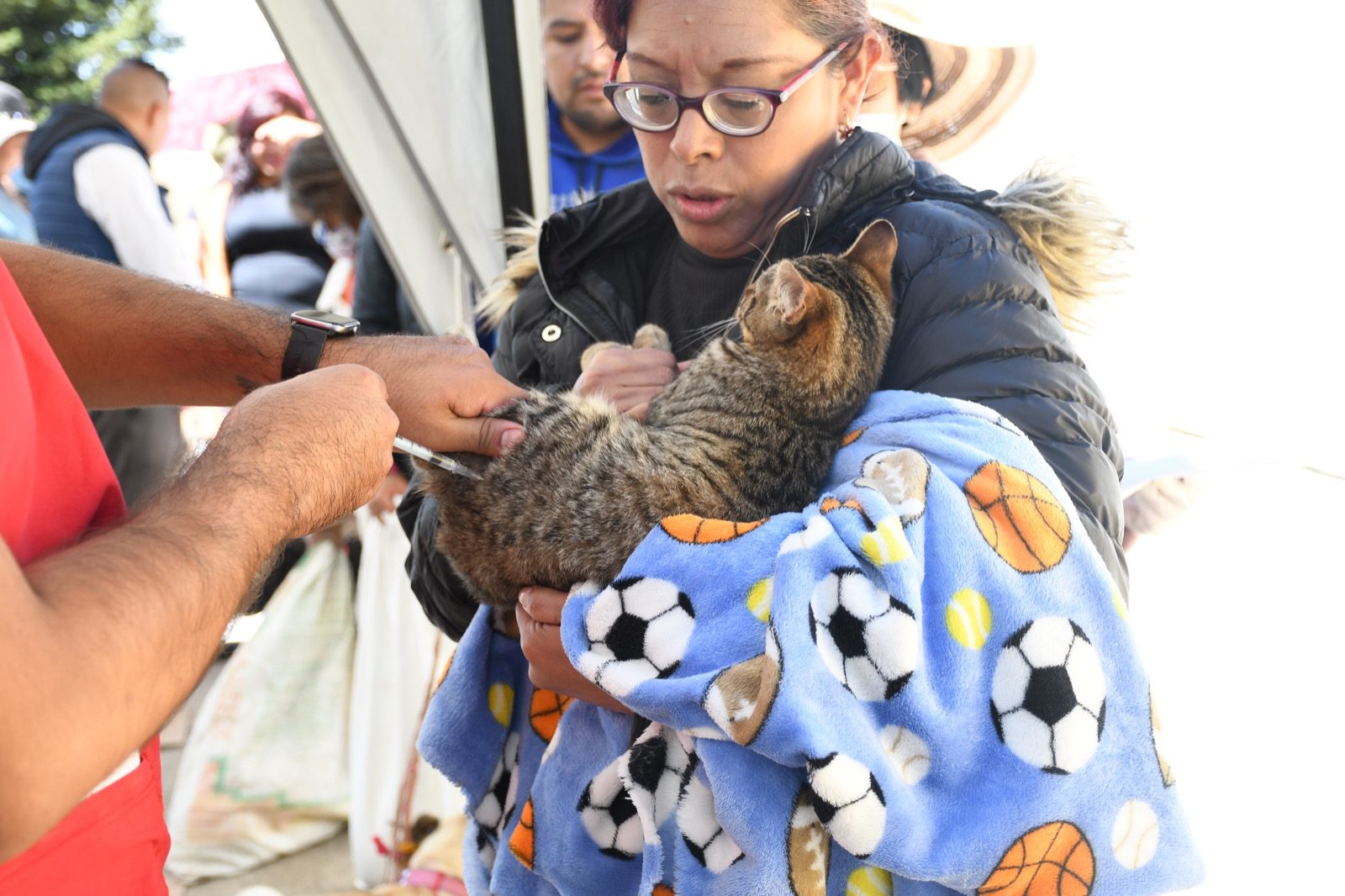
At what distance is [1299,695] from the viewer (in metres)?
3.71

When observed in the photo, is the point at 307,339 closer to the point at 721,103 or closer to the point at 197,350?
the point at 197,350

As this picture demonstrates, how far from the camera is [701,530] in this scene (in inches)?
52.1

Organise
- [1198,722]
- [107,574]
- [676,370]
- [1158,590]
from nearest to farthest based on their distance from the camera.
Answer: [107,574], [676,370], [1198,722], [1158,590]

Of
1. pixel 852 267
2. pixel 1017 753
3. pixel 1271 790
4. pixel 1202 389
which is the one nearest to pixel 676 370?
pixel 852 267

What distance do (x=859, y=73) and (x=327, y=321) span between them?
3.97 feet

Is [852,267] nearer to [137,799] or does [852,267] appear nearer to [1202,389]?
[137,799]

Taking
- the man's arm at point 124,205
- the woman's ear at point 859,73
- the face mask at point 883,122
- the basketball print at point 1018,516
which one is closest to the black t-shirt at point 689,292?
the woman's ear at point 859,73

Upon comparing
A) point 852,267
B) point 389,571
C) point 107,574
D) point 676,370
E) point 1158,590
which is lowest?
point 1158,590

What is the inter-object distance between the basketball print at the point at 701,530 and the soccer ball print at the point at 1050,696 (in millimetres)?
402

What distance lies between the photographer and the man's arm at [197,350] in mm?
1656

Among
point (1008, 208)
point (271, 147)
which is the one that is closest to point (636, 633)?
point (1008, 208)

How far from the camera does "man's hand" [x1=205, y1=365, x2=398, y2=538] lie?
1.07m

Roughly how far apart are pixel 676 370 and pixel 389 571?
2.22 metres

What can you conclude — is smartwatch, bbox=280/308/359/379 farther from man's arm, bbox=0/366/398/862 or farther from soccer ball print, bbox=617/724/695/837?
soccer ball print, bbox=617/724/695/837
